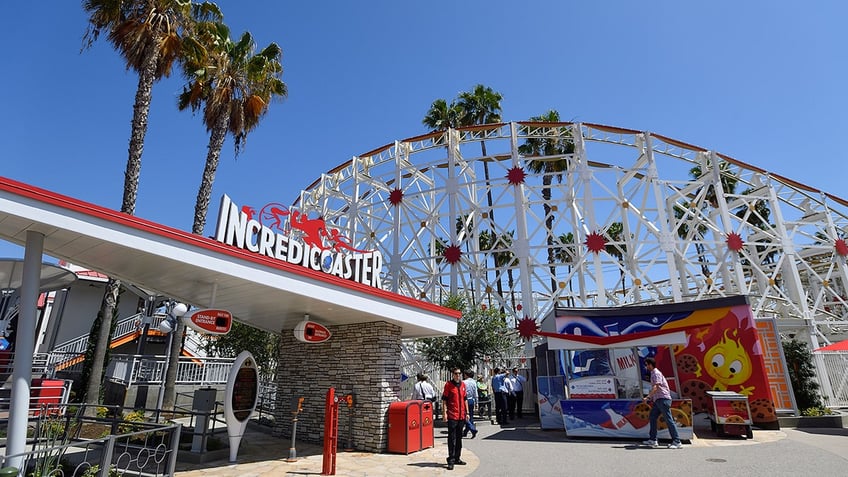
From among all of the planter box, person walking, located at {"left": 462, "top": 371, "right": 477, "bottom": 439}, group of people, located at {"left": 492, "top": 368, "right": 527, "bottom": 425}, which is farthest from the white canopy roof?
the planter box

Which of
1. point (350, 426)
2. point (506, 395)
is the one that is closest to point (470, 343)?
point (506, 395)

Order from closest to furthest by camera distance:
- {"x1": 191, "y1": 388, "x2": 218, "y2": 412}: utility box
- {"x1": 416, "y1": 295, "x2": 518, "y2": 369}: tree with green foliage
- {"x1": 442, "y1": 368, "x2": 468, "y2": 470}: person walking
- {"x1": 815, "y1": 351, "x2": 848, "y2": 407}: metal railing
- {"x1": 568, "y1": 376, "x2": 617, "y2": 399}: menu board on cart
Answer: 1. {"x1": 442, "y1": 368, "x2": 468, "y2": 470}: person walking
2. {"x1": 191, "y1": 388, "x2": 218, "y2": 412}: utility box
3. {"x1": 568, "y1": 376, "x2": 617, "y2": 399}: menu board on cart
4. {"x1": 815, "y1": 351, "x2": 848, "y2": 407}: metal railing
5. {"x1": 416, "y1": 295, "x2": 518, "y2": 369}: tree with green foliage

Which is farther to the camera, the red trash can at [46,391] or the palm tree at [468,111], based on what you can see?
the palm tree at [468,111]

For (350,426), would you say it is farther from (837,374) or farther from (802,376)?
(837,374)

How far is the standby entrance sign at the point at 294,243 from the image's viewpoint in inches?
322

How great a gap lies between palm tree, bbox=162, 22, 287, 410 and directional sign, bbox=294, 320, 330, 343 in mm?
8192

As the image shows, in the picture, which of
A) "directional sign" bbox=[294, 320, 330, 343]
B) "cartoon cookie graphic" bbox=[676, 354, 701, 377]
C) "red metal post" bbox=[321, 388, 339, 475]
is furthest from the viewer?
"cartoon cookie graphic" bbox=[676, 354, 701, 377]

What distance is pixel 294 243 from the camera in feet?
30.8

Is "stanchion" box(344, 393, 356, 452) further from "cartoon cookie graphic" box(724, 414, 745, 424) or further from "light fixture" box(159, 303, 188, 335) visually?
"cartoon cookie graphic" box(724, 414, 745, 424)

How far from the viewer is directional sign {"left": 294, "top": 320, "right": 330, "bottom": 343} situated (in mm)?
9477

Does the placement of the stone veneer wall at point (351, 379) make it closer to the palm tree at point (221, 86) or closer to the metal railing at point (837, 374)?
the palm tree at point (221, 86)

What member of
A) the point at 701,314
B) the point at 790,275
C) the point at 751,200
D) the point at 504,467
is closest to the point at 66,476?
the point at 504,467

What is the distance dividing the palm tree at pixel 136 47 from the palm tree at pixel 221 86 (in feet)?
3.05

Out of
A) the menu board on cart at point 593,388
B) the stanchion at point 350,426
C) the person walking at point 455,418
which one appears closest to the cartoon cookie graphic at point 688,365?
the menu board on cart at point 593,388
